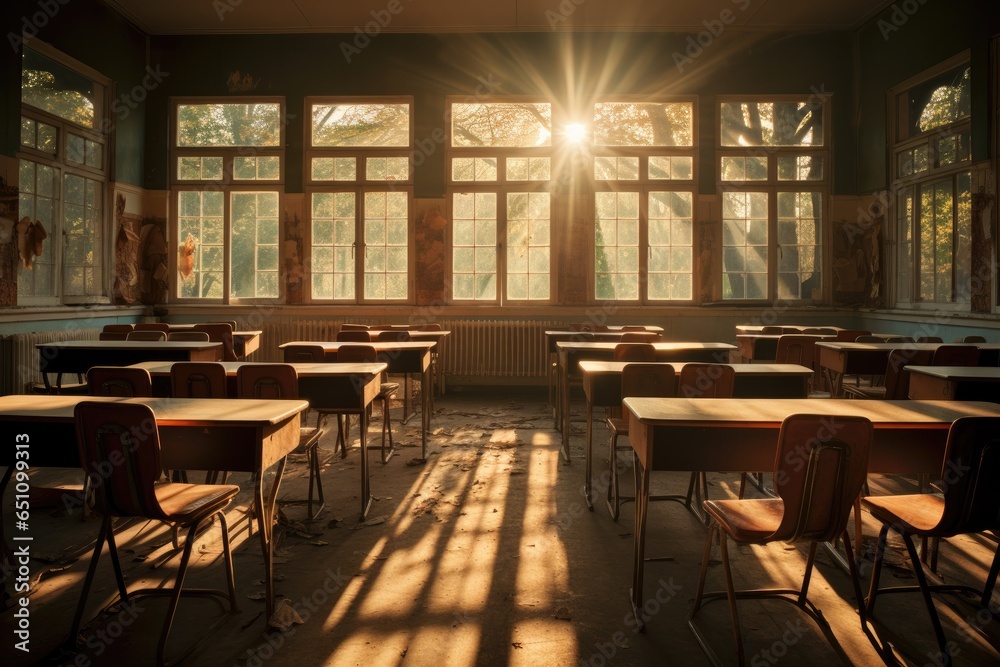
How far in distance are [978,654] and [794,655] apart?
0.62 m

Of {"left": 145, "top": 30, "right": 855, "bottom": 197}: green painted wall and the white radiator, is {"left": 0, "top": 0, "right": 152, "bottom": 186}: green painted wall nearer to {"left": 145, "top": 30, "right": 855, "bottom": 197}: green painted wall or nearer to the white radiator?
{"left": 145, "top": 30, "right": 855, "bottom": 197}: green painted wall

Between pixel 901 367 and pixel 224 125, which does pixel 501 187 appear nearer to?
pixel 224 125

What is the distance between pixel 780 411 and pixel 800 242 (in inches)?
287

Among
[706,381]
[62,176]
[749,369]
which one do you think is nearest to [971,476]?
[706,381]

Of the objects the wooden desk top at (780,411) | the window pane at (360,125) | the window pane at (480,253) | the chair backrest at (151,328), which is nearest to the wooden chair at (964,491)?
the wooden desk top at (780,411)

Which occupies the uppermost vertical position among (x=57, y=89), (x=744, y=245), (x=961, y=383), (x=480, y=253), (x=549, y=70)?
(x=549, y=70)

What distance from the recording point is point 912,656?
214 cm

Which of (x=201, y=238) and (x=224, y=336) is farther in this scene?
(x=201, y=238)

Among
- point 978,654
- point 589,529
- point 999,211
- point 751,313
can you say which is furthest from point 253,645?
point 751,313

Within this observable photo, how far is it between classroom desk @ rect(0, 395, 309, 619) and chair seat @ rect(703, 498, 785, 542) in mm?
1616

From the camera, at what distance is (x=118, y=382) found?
3219 millimetres

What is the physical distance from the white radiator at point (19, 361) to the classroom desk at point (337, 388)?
3746 millimetres

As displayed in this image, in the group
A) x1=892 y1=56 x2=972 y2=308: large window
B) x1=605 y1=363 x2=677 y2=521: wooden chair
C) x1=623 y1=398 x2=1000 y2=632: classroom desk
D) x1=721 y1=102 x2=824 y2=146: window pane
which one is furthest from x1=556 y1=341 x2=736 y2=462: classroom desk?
x1=721 y1=102 x2=824 y2=146: window pane

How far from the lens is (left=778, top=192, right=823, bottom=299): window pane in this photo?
8.92m
